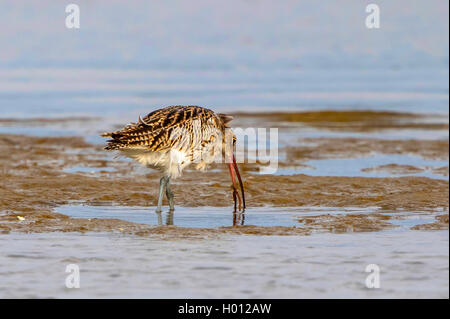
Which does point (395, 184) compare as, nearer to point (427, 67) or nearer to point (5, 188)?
point (5, 188)

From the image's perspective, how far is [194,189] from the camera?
12.8m

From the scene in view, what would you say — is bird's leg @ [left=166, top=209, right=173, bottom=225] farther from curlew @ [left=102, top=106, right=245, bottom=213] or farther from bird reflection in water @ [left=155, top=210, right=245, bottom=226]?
curlew @ [left=102, top=106, right=245, bottom=213]

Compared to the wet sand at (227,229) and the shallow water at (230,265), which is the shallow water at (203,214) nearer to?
the wet sand at (227,229)

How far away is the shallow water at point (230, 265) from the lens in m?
7.35

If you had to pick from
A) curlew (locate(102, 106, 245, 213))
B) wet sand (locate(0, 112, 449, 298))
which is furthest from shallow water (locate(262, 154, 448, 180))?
curlew (locate(102, 106, 245, 213))

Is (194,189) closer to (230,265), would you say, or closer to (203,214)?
(203,214)

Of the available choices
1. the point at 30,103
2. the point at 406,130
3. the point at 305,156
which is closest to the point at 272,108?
the point at 406,130

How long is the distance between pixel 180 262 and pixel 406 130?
1344cm

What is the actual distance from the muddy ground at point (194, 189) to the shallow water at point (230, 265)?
512 millimetres

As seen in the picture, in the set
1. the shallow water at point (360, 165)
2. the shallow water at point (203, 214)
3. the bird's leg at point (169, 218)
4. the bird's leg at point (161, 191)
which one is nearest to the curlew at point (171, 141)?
the bird's leg at point (161, 191)

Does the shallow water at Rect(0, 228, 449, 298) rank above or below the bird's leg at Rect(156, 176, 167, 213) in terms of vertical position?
below

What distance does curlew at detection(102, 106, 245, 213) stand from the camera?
10984mm

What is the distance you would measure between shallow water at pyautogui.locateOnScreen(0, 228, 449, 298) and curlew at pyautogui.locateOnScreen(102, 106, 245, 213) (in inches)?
71.4

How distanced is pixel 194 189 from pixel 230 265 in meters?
4.73
